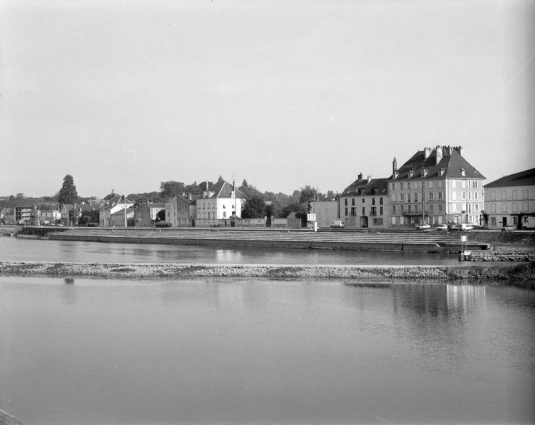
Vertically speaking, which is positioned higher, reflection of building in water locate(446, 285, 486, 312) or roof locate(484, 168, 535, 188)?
roof locate(484, 168, 535, 188)

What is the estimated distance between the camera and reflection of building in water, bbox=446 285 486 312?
23.4 metres

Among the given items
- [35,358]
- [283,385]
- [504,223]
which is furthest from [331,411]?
[504,223]

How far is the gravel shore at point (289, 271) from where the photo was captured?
3139 cm

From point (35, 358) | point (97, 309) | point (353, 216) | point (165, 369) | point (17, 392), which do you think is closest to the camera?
point (17, 392)

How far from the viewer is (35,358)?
15.6m

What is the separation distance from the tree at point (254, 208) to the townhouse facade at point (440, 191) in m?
27.7

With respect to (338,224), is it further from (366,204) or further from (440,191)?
(440,191)

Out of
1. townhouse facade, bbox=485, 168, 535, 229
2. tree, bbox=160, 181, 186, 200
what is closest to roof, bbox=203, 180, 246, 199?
tree, bbox=160, 181, 186, 200

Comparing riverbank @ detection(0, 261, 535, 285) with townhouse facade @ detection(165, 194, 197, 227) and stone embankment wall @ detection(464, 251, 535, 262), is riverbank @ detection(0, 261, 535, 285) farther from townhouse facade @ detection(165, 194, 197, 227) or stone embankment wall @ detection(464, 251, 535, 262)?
townhouse facade @ detection(165, 194, 197, 227)

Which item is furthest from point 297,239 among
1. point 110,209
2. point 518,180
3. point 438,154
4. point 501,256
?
point 110,209

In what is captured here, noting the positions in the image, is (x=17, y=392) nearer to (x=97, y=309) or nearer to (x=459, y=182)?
(x=97, y=309)

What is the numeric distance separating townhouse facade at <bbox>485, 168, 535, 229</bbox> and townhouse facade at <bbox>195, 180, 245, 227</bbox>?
4375 centimetres

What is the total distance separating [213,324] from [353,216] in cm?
6109

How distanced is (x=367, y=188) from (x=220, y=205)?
2893 cm
